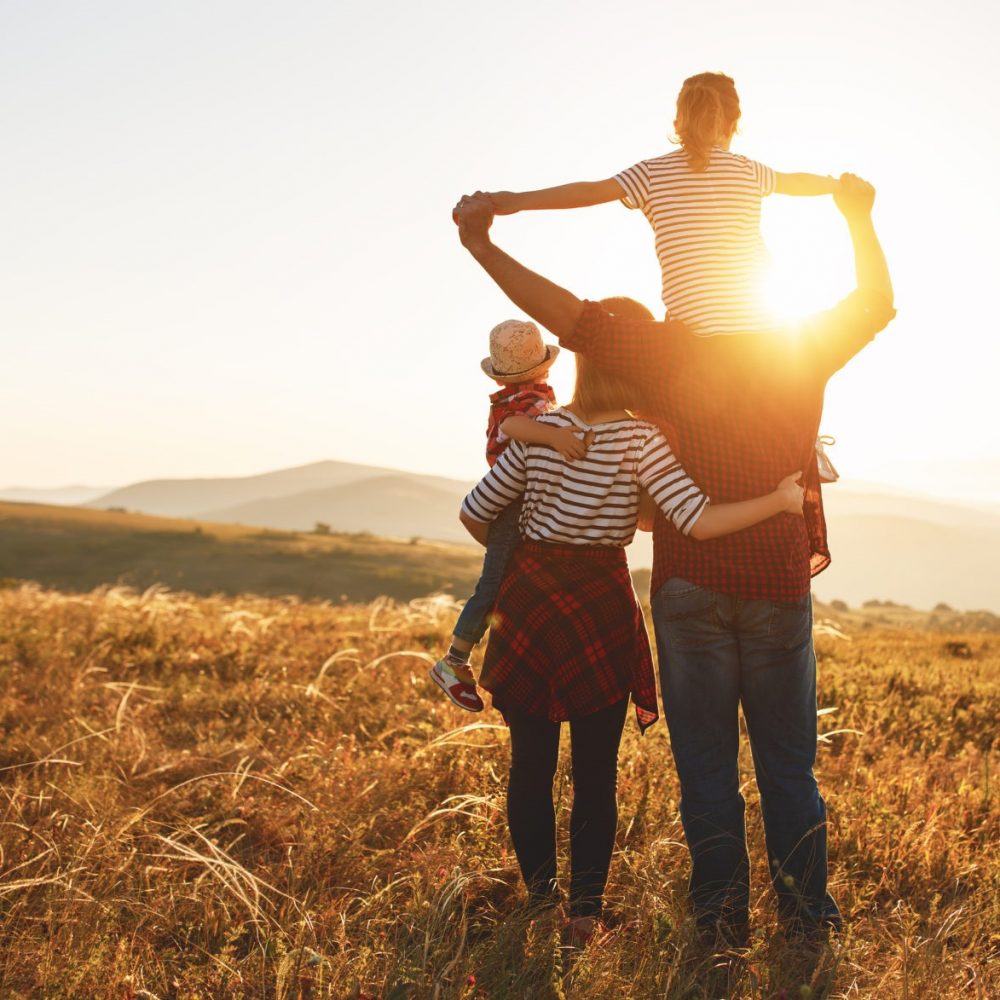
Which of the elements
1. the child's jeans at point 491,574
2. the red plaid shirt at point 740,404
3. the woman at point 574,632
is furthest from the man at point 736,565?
the child's jeans at point 491,574

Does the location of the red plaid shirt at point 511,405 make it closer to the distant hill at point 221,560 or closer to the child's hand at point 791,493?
the child's hand at point 791,493

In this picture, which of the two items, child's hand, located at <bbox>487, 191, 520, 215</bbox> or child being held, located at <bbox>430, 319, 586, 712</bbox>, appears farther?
child being held, located at <bbox>430, 319, 586, 712</bbox>

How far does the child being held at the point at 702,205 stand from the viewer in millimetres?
3127

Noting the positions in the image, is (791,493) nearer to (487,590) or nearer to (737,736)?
(737,736)

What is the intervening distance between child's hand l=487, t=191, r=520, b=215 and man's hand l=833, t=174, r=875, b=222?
4.02 ft

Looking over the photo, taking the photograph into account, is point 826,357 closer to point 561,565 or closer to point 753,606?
point 753,606

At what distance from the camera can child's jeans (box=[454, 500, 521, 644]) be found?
3736 millimetres

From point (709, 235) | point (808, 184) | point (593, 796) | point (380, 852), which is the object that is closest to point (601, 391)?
point (709, 235)

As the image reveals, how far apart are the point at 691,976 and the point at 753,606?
1.23 metres

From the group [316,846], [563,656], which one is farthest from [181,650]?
[563,656]

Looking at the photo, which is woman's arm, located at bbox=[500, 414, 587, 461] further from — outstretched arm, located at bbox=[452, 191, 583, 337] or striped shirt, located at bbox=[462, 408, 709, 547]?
outstretched arm, located at bbox=[452, 191, 583, 337]

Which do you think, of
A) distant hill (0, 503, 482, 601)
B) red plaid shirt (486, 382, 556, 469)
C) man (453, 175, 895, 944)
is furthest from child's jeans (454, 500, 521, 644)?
distant hill (0, 503, 482, 601)

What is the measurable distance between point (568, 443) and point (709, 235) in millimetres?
873

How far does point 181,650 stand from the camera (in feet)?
26.1
